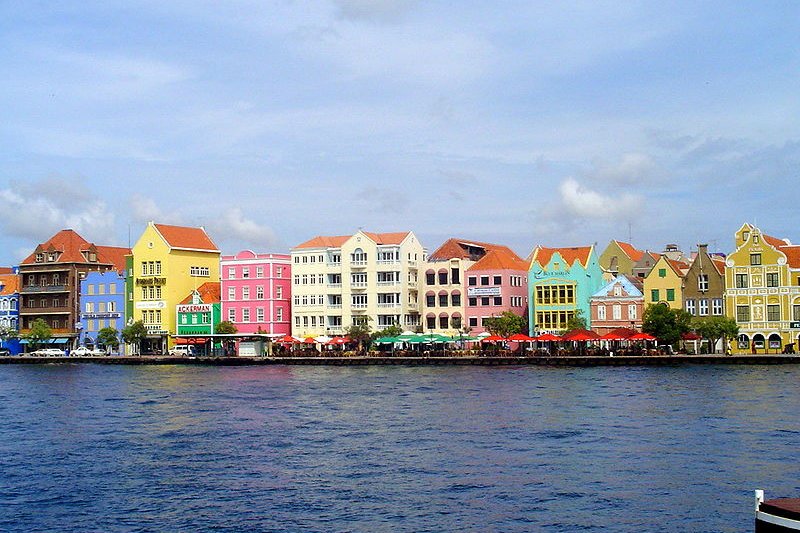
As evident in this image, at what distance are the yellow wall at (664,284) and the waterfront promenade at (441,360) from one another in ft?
32.1

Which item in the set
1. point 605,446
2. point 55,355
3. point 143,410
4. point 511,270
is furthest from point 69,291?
point 605,446

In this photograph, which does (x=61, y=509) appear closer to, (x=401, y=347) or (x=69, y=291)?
(x=401, y=347)

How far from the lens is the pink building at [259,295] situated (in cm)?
10662

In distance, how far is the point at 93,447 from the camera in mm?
36656

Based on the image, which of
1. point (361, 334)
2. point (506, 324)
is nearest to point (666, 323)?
point (506, 324)

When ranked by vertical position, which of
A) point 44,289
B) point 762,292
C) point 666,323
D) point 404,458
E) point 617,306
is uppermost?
point 44,289

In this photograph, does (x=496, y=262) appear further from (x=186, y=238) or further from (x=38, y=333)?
(x=38, y=333)

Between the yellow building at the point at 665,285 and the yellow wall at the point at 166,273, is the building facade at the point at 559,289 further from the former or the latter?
the yellow wall at the point at 166,273

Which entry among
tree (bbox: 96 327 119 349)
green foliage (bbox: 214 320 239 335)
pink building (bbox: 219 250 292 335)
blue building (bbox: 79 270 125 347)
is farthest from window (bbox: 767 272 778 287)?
blue building (bbox: 79 270 125 347)

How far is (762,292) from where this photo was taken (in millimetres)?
84188

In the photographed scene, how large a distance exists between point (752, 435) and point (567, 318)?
57993 mm

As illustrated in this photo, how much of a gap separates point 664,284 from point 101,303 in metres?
63.2

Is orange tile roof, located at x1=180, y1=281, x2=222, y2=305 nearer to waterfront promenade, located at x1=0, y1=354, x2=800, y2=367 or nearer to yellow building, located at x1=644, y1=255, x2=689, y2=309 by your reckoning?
waterfront promenade, located at x1=0, y1=354, x2=800, y2=367

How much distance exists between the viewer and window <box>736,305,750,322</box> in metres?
85.1
